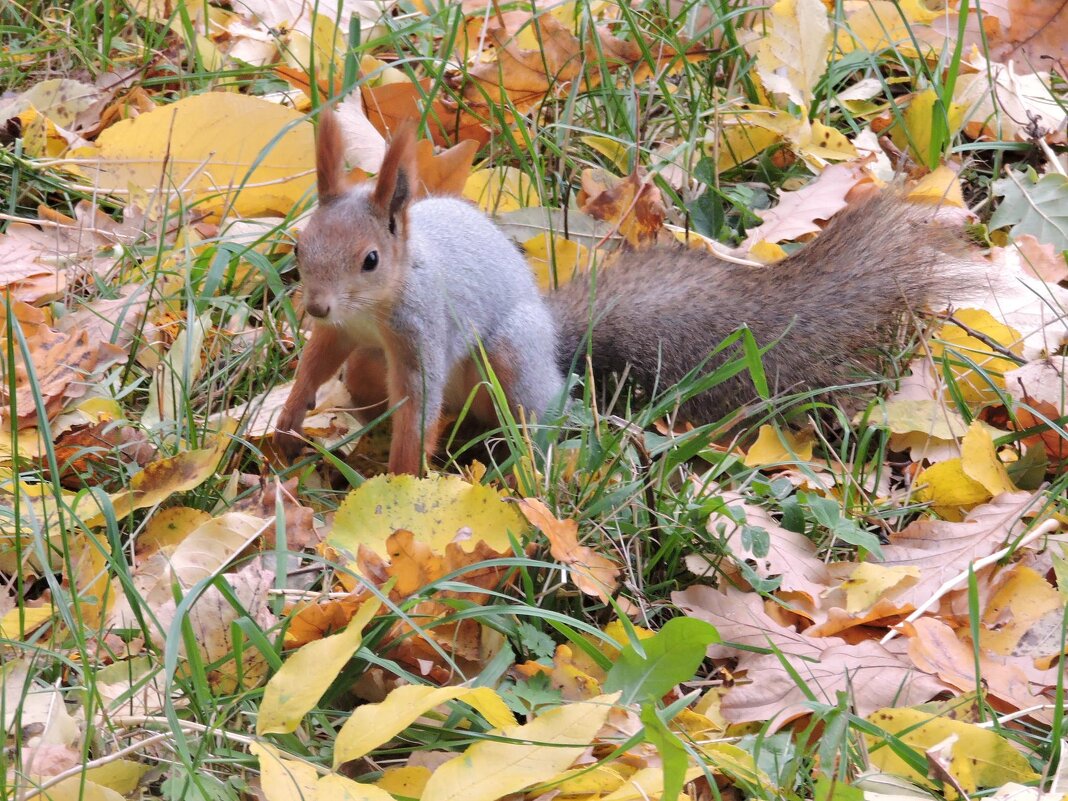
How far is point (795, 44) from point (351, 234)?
1193 mm

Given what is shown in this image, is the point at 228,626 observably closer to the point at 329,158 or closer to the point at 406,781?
the point at 406,781

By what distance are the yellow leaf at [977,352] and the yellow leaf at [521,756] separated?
3.24 ft

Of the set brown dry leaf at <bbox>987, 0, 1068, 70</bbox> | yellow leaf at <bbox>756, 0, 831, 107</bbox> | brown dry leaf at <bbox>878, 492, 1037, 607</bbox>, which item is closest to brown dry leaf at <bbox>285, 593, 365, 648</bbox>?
brown dry leaf at <bbox>878, 492, 1037, 607</bbox>

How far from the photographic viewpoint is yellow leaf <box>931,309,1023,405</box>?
2027 mm

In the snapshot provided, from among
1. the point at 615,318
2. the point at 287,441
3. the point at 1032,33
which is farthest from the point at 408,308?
the point at 1032,33

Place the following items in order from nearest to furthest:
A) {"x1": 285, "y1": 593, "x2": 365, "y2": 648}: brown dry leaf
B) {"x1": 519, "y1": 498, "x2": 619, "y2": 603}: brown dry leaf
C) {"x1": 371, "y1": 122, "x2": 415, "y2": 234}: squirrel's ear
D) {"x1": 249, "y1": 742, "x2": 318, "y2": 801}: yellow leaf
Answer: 1. {"x1": 249, "y1": 742, "x2": 318, "y2": 801}: yellow leaf
2. {"x1": 285, "y1": 593, "x2": 365, "y2": 648}: brown dry leaf
3. {"x1": 519, "y1": 498, "x2": 619, "y2": 603}: brown dry leaf
4. {"x1": 371, "y1": 122, "x2": 415, "y2": 234}: squirrel's ear

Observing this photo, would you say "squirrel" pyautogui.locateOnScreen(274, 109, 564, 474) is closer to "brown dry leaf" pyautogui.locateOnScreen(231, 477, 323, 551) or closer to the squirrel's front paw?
the squirrel's front paw

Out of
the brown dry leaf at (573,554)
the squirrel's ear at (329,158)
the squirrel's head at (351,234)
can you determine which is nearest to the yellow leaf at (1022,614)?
the brown dry leaf at (573,554)

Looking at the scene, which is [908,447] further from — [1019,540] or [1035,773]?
[1035,773]

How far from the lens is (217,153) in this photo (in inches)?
93.2

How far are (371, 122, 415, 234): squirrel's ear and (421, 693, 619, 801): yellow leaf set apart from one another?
827 millimetres

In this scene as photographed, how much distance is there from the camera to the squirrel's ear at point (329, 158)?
179 centimetres

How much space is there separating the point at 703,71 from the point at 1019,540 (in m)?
1.38

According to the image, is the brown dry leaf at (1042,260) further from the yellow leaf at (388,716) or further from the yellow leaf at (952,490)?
the yellow leaf at (388,716)
